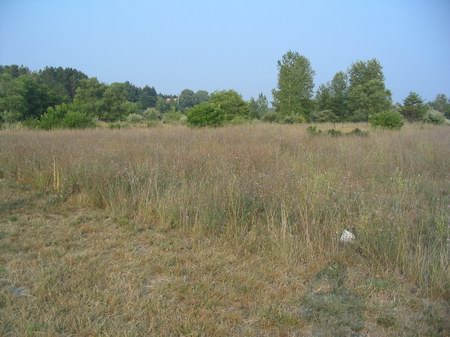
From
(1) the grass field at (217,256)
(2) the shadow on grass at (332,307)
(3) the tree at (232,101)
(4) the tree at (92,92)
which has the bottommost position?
(2) the shadow on grass at (332,307)

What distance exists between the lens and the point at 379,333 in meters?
2.15

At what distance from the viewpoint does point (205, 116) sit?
56.9 feet

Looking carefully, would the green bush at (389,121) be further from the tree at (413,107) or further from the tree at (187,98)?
the tree at (187,98)

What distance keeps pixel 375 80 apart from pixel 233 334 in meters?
34.1

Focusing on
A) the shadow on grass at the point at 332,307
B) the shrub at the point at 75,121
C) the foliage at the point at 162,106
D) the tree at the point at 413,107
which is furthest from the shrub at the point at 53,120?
the foliage at the point at 162,106

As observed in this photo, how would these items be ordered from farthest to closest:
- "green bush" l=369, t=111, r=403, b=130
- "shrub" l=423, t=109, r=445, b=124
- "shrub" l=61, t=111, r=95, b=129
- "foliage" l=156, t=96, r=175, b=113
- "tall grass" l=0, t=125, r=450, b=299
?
"foliage" l=156, t=96, r=175, b=113 < "shrub" l=423, t=109, r=445, b=124 < "green bush" l=369, t=111, r=403, b=130 < "shrub" l=61, t=111, r=95, b=129 < "tall grass" l=0, t=125, r=450, b=299

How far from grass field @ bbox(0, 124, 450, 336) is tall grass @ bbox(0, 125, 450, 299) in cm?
2

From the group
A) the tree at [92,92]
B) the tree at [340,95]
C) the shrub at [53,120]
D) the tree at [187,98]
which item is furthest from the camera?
the tree at [187,98]

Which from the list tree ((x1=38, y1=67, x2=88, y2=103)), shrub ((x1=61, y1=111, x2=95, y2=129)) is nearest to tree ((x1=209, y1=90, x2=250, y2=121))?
shrub ((x1=61, y1=111, x2=95, y2=129))

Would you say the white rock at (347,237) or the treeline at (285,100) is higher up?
the treeline at (285,100)

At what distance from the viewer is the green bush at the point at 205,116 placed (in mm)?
17203

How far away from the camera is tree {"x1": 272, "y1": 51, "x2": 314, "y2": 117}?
2773cm

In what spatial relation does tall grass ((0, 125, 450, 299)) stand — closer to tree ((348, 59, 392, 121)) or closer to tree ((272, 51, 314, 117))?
tree ((272, 51, 314, 117))

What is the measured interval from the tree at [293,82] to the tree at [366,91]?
6.42 m
